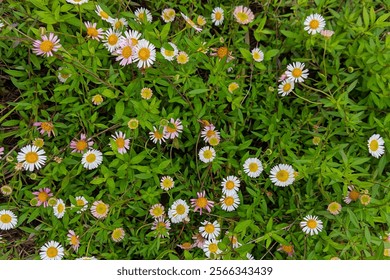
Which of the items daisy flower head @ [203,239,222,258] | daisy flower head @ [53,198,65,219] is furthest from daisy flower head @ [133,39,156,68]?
daisy flower head @ [203,239,222,258]

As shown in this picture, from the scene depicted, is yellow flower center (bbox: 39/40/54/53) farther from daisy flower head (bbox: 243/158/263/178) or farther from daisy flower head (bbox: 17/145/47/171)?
daisy flower head (bbox: 243/158/263/178)

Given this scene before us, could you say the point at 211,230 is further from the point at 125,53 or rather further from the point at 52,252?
the point at 125,53

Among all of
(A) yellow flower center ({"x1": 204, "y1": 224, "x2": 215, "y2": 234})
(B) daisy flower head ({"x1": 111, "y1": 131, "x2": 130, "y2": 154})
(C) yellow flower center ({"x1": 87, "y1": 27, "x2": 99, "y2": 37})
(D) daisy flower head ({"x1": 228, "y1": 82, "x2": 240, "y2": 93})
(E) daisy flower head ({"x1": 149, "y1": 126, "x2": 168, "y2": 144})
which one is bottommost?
(A) yellow flower center ({"x1": 204, "y1": 224, "x2": 215, "y2": 234})

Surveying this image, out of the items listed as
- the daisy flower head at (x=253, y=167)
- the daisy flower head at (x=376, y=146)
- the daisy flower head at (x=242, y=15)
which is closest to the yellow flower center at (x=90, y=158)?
the daisy flower head at (x=253, y=167)

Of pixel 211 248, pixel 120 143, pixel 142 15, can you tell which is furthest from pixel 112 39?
pixel 211 248

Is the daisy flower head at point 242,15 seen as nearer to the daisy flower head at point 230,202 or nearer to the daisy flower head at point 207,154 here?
the daisy flower head at point 207,154
